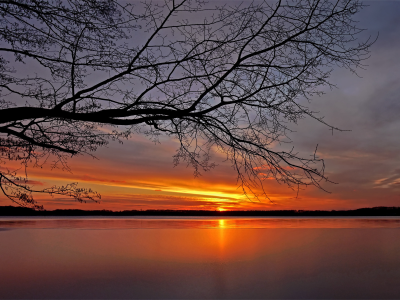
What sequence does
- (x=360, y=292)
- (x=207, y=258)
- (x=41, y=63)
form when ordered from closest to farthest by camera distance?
(x=360, y=292)
(x=41, y=63)
(x=207, y=258)

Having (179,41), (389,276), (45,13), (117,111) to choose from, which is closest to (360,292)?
(389,276)

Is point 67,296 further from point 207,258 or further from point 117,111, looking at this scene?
point 207,258

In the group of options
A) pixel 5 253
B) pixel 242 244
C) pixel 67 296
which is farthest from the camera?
pixel 242 244

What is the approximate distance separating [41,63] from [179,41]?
204 centimetres

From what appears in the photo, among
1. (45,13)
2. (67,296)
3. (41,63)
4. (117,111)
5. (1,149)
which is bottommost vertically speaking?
(67,296)

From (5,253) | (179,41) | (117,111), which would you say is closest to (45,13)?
(117,111)

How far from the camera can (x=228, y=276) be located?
15.6ft

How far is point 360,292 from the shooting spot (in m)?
4.13

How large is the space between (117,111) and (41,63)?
1.45m

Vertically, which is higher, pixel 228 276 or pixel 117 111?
pixel 117 111

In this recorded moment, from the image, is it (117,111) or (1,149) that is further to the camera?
(1,149)

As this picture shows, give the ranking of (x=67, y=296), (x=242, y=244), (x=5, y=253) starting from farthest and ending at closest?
(x=242, y=244) → (x=5, y=253) → (x=67, y=296)

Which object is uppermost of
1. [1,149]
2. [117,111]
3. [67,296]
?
[117,111]

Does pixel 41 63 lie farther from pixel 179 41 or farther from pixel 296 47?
pixel 296 47
